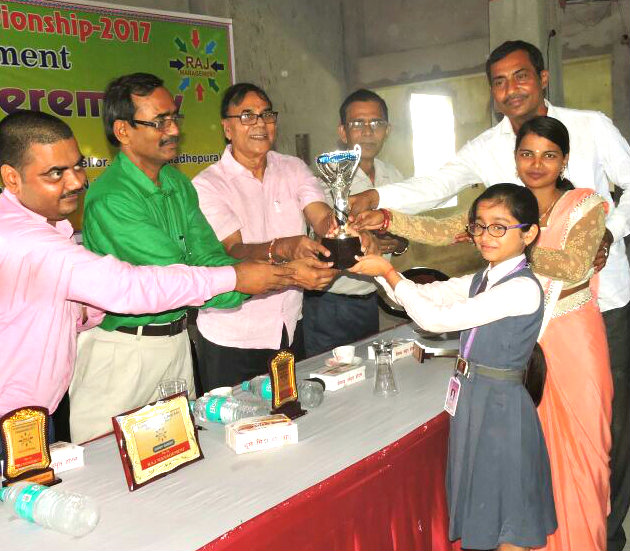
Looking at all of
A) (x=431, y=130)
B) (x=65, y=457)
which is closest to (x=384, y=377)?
(x=65, y=457)

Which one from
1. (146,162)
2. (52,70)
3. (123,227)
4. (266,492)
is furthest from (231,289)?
(52,70)

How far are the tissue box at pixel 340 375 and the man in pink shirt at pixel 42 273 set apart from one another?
27.0 inches

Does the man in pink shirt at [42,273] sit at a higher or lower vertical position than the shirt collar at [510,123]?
lower

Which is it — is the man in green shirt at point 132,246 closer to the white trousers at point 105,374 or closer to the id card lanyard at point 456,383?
the white trousers at point 105,374

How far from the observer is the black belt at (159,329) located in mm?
2586

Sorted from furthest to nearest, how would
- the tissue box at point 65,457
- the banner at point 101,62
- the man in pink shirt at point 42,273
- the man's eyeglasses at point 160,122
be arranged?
the banner at point 101,62
the man's eyeglasses at point 160,122
the man in pink shirt at point 42,273
the tissue box at point 65,457

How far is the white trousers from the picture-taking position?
257 centimetres

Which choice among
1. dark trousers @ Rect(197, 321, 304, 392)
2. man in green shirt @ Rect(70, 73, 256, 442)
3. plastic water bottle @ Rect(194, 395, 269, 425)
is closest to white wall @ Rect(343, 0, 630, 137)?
dark trousers @ Rect(197, 321, 304, 392)

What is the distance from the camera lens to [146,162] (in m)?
A: 2.71

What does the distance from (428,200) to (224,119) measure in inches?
40.1

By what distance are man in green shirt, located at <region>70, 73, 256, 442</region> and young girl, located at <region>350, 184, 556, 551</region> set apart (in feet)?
3.04

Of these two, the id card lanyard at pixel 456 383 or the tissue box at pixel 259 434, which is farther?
the id card lanyard at pixel 456 383

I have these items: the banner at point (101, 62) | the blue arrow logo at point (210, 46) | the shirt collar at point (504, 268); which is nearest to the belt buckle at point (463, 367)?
the shirt collar at point (504, 268)

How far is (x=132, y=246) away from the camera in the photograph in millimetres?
2521
